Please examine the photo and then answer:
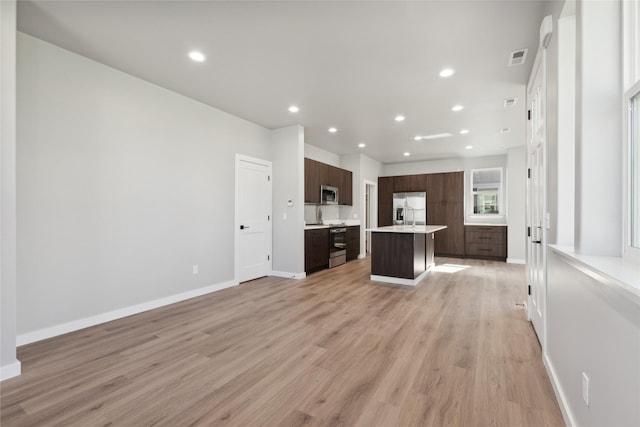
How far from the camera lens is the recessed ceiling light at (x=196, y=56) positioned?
9.38ft

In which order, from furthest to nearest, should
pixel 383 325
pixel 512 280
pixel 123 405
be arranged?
pixel 512 280 < pixel 383 325 < pixel 123 405

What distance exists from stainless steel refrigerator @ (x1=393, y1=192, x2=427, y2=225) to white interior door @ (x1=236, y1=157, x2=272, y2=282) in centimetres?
445

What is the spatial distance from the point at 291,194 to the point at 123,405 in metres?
3.87

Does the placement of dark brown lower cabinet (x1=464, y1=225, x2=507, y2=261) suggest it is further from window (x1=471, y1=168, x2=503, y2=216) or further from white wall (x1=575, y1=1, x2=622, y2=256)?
white wall (x1=575, y1=1, x2=622, y2=256)

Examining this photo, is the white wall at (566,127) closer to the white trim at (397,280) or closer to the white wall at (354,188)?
→ the white trim at (397,280)

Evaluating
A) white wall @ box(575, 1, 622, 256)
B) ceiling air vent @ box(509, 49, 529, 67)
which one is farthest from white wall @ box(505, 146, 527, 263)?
white wall @ box(575, 1, 622, 256)

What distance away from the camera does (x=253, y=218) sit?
4.98 meters

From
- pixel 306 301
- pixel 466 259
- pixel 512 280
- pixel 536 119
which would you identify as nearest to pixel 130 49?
pixel 306 301

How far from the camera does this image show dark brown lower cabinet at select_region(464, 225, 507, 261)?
716 cm

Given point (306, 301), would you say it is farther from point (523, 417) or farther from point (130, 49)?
point (130, 49)

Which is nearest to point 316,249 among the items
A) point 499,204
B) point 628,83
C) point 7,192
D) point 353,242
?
point 353,242

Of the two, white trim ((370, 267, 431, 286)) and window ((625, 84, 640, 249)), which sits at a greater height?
window ((625, 84, 640, 249))

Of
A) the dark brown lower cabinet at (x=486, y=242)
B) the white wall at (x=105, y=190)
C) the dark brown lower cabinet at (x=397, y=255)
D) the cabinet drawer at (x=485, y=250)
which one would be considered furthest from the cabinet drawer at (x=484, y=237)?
the white wall at (x=105, y=190)

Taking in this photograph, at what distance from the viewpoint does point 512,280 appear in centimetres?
501
